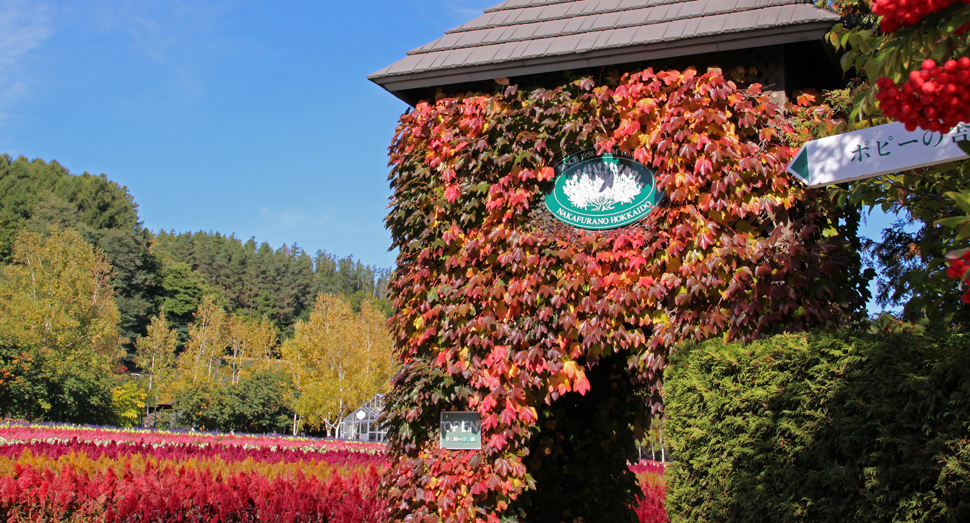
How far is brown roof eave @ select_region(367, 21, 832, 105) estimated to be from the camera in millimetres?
5426

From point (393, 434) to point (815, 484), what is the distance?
389cm

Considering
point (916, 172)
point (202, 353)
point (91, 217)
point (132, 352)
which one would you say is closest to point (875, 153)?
point (916, 172)

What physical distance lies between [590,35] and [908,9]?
185 inches

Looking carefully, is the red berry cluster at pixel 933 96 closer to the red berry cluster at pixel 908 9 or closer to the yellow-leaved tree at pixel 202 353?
the red berry cluster at pixel 908 9

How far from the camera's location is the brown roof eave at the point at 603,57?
17.8 feet

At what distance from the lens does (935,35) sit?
1920 millimetres

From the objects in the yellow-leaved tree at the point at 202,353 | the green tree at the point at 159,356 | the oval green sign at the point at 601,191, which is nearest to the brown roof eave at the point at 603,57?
the oval green sign at the point at 601,191

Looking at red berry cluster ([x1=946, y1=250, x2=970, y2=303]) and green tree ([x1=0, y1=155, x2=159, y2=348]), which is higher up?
green tree ([x1=0, y1=155, x2=159, y2=348])

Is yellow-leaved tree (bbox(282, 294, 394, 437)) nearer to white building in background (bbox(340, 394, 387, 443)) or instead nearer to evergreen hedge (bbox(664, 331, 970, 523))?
white building in background (bbox(340, 394, 387, 443))

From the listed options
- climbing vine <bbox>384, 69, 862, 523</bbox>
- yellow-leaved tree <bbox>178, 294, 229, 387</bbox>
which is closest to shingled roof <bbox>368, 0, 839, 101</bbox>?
climbing vine <bbox>384, 69, 862, 523</bbox>

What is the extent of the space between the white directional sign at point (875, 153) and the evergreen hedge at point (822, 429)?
1000 mm

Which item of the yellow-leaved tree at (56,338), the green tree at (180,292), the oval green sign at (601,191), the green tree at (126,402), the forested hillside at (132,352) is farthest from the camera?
the green tree at (180,292)

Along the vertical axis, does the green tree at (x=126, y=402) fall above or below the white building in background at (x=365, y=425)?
above

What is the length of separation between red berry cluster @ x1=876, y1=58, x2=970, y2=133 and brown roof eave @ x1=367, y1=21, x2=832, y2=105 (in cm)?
388
